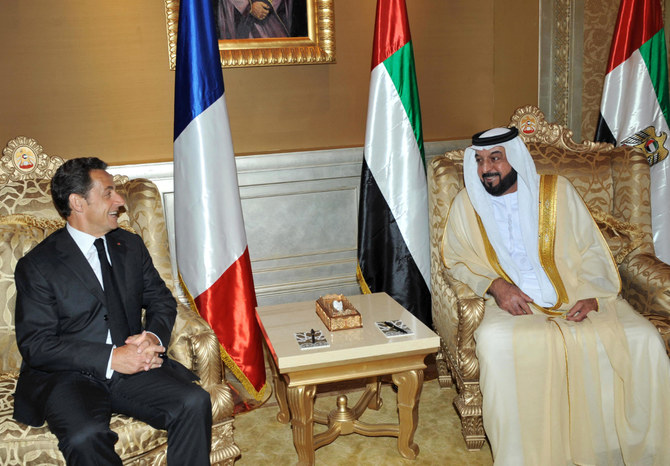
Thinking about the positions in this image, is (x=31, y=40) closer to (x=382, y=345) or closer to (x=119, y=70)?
(x=119, y=70)

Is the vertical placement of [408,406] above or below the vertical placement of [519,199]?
below

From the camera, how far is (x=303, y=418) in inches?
106

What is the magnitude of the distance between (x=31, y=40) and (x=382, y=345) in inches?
116

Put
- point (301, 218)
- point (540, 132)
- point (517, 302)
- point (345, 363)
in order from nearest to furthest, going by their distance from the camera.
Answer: point (345, 363) → point (517, 302) → point (540, 132) → point (301, 218)

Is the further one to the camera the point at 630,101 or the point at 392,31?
the point at 630,101

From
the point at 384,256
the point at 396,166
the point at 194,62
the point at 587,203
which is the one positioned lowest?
the point at 384,256

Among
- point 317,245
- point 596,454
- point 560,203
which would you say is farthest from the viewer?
point 317,245

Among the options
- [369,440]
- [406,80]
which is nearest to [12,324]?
[369,440]

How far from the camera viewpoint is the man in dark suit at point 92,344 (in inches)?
90.9

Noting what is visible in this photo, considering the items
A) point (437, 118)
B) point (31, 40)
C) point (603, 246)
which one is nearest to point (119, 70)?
point (31, 40)

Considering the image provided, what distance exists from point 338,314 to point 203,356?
24.7 inches

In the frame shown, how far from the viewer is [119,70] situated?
399cm

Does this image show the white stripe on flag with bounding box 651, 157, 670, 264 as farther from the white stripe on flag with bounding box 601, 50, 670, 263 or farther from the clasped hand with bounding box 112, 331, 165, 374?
the clasped hand with bounding box 112, 331, 165, 374

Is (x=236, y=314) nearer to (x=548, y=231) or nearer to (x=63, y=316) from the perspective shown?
(x=63, y=316)
